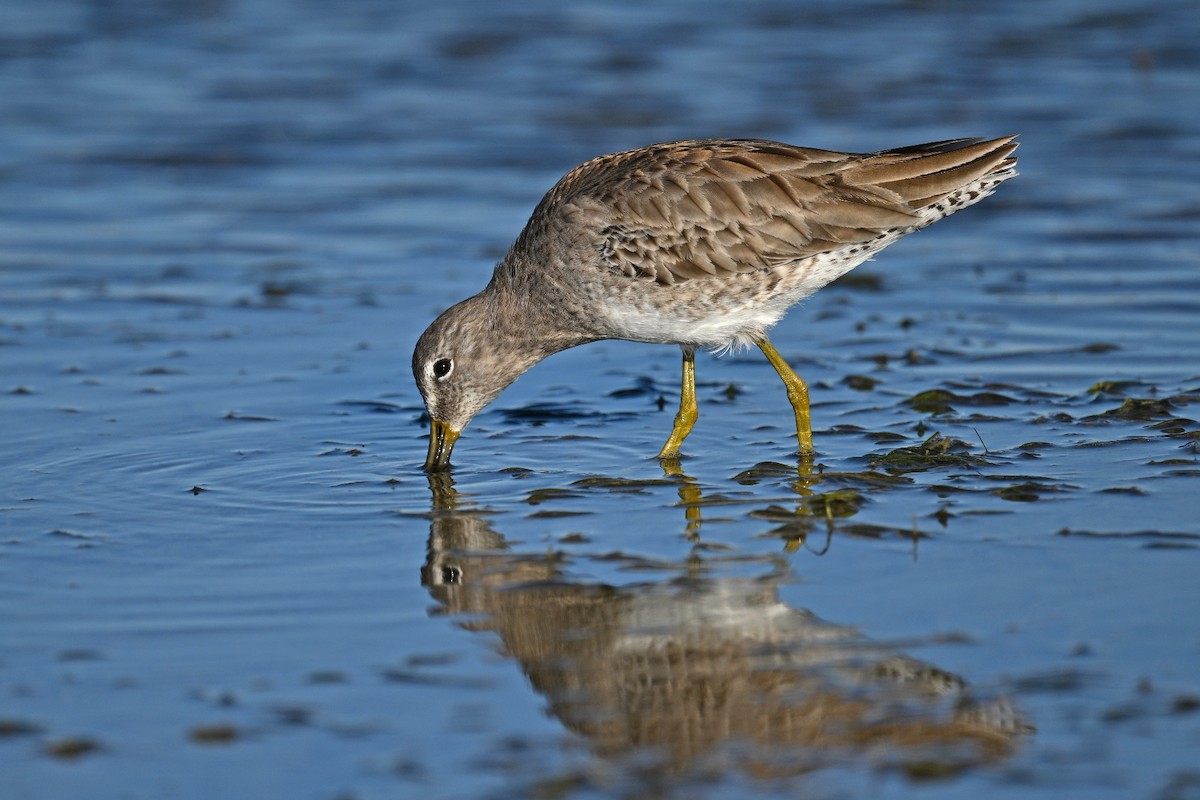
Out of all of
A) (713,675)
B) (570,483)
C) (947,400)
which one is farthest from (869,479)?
(713,675)

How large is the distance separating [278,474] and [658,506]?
161 cm

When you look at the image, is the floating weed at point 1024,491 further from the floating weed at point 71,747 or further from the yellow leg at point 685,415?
the floating weed at point 71,747

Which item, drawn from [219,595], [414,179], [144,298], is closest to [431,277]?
[144,298]

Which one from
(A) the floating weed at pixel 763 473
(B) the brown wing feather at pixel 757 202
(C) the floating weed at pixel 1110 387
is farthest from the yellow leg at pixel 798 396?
(C) the floating weed at pixel 1110 387

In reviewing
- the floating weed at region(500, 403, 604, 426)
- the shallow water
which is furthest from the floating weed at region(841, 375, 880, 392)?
the floating weed at region(500, 403, 604, 426)

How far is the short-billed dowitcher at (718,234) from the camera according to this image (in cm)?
686

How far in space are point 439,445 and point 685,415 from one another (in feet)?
3.52

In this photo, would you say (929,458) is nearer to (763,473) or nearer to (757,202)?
(763,473)

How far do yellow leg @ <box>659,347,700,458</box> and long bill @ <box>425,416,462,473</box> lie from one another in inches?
35.8

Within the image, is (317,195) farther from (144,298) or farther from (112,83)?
(112,83)

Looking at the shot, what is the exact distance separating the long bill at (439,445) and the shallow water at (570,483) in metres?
0.11

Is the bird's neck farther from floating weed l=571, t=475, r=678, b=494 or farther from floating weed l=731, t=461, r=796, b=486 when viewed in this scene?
floating weed l=731, t=461, r=796, b=486

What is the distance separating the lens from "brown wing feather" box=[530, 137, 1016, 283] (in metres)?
6.85

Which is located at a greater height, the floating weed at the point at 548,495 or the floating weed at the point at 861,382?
the floating weed at the point at 861,382
